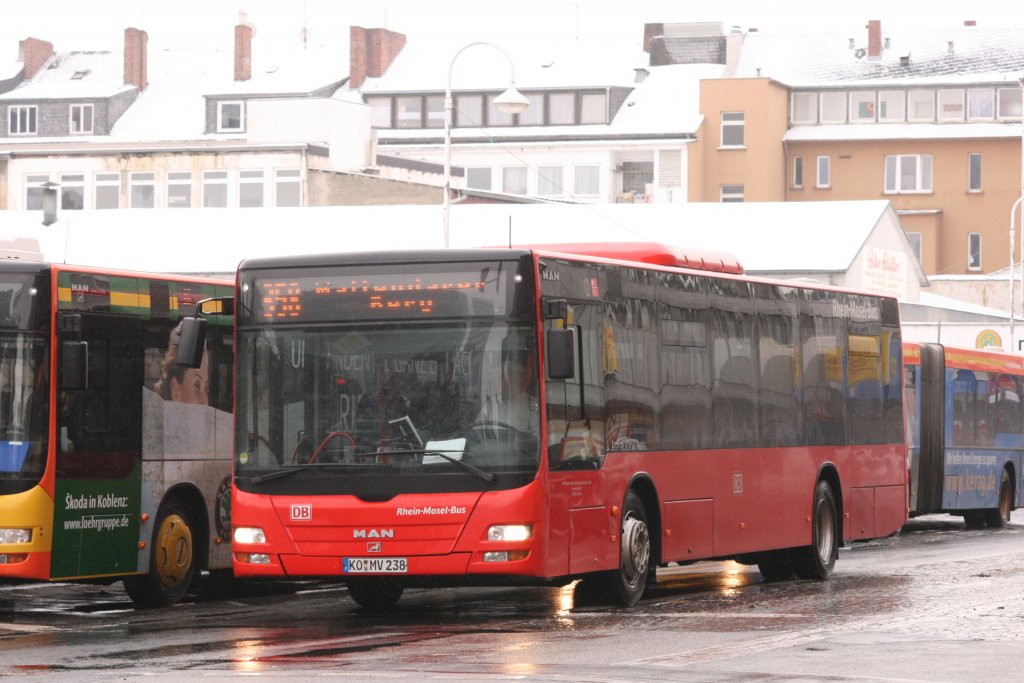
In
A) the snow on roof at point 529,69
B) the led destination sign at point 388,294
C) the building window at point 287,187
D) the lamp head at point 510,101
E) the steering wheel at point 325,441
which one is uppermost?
the snow on roof at point 529,69

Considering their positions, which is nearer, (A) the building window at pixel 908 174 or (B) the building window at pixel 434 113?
(A) the building window at pixel 908 174

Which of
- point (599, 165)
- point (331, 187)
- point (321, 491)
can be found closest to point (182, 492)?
point (321, 491)

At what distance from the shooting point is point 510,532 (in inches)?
600

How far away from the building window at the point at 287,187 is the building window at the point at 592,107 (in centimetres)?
2085

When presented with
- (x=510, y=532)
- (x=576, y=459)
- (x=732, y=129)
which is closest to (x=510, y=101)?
(x=576, y=459)

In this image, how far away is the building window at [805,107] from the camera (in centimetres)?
9881

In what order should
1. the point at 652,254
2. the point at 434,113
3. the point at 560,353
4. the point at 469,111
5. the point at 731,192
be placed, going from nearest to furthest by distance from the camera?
the point at 560,353, the point at 652,254, the point at 731,192, the point at 469,111, the point at 434,113

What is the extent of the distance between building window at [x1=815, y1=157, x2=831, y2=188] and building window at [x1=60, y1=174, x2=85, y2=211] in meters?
34.5

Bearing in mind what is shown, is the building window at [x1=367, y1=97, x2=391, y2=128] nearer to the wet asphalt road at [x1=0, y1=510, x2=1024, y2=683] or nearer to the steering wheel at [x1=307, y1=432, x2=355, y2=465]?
the wet asphalt road at [x1=0, y1=510, x2=1024, y2=683]

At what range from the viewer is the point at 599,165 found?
98062 millimetres

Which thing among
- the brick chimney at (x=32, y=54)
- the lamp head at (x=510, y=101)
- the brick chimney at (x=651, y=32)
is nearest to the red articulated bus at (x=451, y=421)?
the lamp head at (x=510, y=101)

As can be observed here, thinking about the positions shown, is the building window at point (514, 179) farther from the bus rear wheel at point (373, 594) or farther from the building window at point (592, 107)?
the bus rear wheel at point (373, 594)

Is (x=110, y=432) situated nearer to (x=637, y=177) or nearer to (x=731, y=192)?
(x=731, y=192)

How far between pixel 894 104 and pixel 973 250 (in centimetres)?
780
